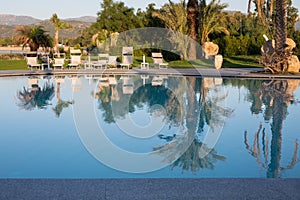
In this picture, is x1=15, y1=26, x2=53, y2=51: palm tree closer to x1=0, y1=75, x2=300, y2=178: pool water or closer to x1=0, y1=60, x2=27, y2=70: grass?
x1=0, y1=60, x2=27, y2=70: grass

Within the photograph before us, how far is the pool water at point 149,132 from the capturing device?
4738mm

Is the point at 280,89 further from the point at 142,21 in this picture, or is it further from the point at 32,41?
the point at 142,21

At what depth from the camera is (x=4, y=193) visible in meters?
3.30

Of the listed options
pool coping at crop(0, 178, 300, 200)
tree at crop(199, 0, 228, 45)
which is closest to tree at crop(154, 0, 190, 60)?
tree at crop(199, 0, 228, 45)

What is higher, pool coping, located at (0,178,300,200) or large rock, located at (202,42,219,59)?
large rock, located at (202,42,219,59)

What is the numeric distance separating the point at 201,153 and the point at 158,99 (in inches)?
203

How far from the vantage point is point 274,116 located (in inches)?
316

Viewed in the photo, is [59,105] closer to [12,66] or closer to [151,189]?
[151,189]

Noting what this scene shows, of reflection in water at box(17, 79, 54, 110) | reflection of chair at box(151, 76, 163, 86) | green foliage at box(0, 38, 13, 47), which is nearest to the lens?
reflection in water at box(17, 79, 54, 110)

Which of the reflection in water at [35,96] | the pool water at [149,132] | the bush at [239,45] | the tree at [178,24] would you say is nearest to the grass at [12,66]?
the reflection in water at [35,96]

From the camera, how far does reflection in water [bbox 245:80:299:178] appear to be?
4.86 metres

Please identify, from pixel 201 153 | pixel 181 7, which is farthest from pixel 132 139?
pixel 181 7

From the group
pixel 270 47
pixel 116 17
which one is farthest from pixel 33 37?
pixel 270 47

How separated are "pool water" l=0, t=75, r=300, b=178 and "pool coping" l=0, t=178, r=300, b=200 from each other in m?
0.87
